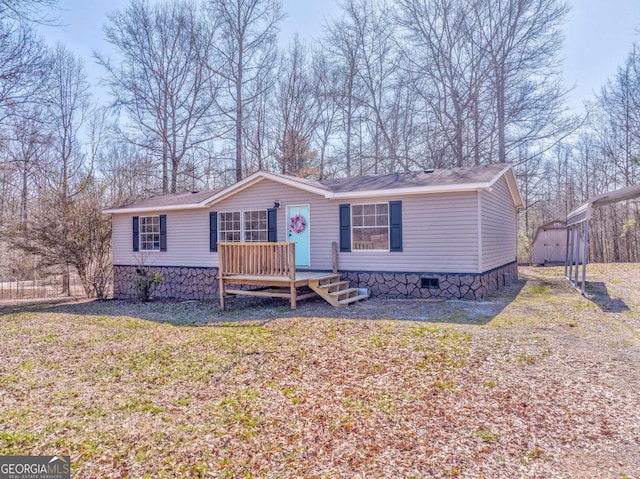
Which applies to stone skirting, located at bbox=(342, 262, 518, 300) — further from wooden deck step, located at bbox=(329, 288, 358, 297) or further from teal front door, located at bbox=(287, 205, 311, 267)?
teal front door, located at bbox=(287, 205, 311, 267)

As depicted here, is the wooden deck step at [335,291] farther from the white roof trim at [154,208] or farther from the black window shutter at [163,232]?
the black window shutter at [163,232]

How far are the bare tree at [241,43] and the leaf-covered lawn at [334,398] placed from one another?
12.8 metres

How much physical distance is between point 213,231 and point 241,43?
1038 cm

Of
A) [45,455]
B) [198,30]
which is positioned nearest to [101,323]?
[45,455]

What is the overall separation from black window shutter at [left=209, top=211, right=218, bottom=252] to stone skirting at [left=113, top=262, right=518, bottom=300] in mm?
674

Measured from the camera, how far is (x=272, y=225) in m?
10.5

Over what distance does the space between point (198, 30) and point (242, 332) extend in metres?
16.2

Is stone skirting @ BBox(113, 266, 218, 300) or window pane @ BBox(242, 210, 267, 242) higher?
window pane @ BBox(242, 210, 267, 242)

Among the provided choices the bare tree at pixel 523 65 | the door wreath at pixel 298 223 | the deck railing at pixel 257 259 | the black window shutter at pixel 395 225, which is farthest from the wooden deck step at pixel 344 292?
the bare tree at pixel 523 65

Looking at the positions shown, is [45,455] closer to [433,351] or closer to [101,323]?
[433,351]

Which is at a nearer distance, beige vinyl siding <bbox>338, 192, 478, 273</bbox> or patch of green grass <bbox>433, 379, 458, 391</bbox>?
patch of green grass <bbox>433, 379, 458, 391</bbox>

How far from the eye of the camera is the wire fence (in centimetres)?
1375

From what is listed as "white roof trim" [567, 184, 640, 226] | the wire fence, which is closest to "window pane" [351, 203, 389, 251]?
"white roof trim" [567, 184, 640, 226]

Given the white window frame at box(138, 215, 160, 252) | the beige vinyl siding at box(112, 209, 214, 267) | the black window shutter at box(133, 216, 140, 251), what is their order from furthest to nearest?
the black window shutter at box(133, 216, 140, 251) < the white window frame at box(138, 215, 160, 252) < the beige vinyl siding at box(112, 209, 214, 267)
